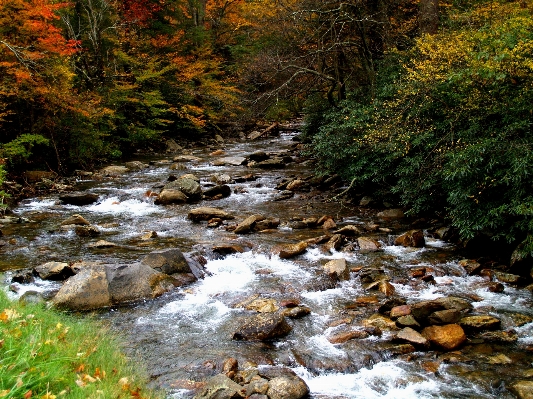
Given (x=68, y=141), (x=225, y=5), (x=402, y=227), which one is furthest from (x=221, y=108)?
(x=402, y=227)

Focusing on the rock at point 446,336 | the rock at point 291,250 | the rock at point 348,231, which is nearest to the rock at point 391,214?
the rock at point 348,231

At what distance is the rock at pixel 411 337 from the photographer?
570cm

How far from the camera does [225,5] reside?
98.8ft

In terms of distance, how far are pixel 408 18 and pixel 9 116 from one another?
14.8m

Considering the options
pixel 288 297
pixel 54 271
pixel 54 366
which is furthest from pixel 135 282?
pixel 54 366

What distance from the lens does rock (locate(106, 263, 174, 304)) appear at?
7.21 m

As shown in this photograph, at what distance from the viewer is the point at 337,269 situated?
8.15 m

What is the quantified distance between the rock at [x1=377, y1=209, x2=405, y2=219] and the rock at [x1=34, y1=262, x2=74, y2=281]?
26.0ft

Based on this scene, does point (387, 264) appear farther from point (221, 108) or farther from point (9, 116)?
point (221, 108)

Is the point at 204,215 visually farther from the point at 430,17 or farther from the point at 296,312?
the point at 430,17

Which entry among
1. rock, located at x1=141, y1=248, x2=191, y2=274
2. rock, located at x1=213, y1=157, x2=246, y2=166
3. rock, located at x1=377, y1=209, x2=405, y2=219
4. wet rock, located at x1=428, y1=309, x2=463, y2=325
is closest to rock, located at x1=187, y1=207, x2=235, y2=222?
rock, located at x1=141, y1=248, x2=191, y2=274

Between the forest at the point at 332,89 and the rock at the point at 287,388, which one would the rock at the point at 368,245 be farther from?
the rock at the point at 287,388

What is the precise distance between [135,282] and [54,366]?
4.50m

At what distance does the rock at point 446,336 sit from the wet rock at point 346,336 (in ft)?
2.70
